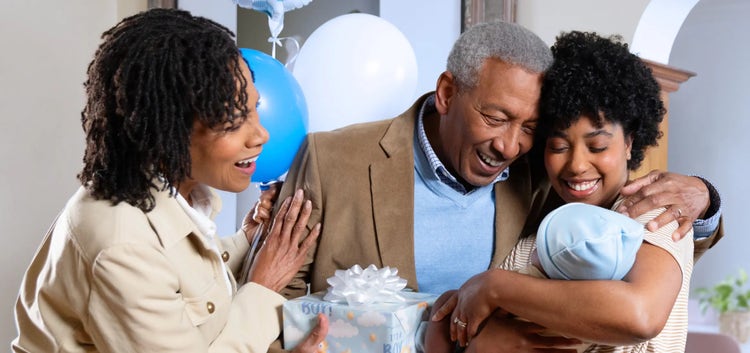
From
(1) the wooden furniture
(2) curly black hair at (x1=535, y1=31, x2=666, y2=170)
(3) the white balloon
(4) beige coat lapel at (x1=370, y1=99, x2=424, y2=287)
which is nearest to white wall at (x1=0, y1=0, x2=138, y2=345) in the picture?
(3) the white balloon

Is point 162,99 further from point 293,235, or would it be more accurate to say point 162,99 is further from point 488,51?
Answer: point 488,51

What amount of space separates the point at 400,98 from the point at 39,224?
1.80 metres

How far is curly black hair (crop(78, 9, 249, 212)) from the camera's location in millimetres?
1274

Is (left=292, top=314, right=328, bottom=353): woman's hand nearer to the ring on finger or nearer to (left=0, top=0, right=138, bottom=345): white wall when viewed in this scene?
the ring on finger

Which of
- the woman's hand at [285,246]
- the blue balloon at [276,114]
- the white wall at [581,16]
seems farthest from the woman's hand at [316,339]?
the white wall at [581,16]

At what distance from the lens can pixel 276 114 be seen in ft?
6.23

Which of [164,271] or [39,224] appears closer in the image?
[164,271]

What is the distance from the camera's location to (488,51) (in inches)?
76.2

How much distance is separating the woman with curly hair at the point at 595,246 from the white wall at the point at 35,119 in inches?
87.2

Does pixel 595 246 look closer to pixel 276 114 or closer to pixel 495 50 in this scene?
pixel 495 50

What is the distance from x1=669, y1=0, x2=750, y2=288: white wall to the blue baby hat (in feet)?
17.8

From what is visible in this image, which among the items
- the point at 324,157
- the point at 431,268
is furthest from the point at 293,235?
the point at 431,268

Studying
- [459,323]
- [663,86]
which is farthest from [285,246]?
[663,86]

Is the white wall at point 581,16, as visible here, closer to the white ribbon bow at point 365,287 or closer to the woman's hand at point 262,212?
the woman's hand at point 262,212
